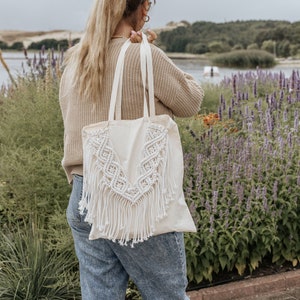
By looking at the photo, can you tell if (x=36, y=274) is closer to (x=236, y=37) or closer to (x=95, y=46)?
(x=95, y=46)

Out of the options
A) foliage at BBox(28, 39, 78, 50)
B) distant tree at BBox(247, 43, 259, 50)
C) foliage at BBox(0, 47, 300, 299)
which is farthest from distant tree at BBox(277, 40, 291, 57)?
foliage at BBox(0, 47, 300, 299)

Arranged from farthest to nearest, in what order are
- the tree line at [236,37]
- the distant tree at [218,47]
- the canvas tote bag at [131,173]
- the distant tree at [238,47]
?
the distant tree at [238,47] < the distant tree at [218,47] < the tree line at [236,37] < the canvas tote bag at [131,173]

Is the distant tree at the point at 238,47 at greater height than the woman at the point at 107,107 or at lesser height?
lesser

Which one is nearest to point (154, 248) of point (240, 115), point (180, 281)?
point (180, 281)

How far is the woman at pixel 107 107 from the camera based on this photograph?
6.57 ft

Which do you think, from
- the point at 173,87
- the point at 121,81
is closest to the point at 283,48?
the point at 173,87

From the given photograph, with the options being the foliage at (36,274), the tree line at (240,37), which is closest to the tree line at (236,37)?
the tree line at (240,37)

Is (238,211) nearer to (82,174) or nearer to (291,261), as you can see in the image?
(291,261)

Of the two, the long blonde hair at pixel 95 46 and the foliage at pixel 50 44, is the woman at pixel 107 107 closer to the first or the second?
the long blonde hair at pixel 95 46

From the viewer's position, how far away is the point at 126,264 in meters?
2.19

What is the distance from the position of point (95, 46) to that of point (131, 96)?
23cm

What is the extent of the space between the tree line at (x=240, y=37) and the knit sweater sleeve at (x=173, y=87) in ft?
32.6

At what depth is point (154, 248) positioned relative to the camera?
2.07m

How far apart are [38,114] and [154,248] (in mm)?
2398
